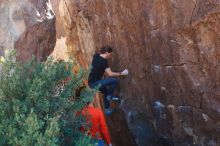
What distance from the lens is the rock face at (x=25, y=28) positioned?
995cm

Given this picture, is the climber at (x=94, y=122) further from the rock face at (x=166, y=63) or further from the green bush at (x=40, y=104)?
the rock face at (x=166, y=63)

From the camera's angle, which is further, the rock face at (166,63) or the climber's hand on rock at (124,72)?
the climber's hand on rock at (124,72)

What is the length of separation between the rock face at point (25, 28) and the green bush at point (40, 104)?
11.7 feet

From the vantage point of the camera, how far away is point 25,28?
10.2 m

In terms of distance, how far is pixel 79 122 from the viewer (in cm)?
617

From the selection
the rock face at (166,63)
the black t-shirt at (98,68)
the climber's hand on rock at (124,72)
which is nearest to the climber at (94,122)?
the rock face at (166,63)

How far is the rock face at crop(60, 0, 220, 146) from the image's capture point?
311 inches

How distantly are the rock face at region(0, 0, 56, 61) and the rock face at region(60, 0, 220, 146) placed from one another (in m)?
1.29

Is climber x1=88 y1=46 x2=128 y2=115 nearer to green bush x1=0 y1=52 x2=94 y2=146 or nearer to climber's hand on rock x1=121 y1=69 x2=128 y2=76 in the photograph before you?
climber's hand on rock x1=121 y1=69 x2=128 y2=76

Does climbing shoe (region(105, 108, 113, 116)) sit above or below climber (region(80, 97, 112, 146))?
below

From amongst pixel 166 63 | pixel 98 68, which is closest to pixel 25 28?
pixel 98 68

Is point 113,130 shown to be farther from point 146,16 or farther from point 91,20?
point 146,16

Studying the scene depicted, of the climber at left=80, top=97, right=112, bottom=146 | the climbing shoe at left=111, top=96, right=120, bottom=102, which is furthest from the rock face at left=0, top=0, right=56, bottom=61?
the climber at left=80, top=97, right=112, bottom=146

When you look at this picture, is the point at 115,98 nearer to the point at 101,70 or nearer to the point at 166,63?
the point at 101,70
